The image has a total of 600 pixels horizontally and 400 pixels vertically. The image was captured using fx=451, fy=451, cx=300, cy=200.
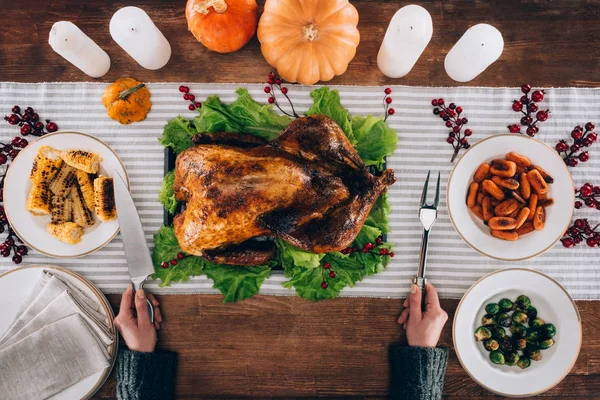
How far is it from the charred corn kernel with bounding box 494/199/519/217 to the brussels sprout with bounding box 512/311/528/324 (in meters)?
0.37

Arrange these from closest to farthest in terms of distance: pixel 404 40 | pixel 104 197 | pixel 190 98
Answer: pixel 404 40 → pixel 104 197 → pixel 190 98

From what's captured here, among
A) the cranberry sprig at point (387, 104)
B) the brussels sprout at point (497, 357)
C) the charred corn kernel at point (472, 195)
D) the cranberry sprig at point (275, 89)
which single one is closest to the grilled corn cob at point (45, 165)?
the cranberry sprig at point (275, 89)

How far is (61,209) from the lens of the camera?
1.53 meters

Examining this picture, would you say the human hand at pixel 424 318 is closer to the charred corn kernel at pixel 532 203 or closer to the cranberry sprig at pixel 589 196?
the charred corn kernel at pixel 532 203

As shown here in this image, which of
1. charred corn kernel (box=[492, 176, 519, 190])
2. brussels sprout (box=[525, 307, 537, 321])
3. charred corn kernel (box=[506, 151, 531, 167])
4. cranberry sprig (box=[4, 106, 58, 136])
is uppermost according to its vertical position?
cranberry sprig (box=[4, 106, 58, 136])

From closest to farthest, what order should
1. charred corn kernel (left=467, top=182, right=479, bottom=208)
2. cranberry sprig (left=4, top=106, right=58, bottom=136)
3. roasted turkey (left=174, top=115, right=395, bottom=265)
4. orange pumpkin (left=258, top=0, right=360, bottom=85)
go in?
roasted turkey (left=174, top=115, right=395, bottom=265)
orange pumpkin (left=258, top=0, right=360, bottom=85)
charred corn kernel (left=467, top=182, right=479, bottom=208)
cranberry sprig (left=4, top=106, right=58, bottom=136)

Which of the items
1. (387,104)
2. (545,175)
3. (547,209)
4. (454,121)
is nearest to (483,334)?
(547,209)

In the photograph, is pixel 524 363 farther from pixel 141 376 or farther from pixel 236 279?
pixel 141 376

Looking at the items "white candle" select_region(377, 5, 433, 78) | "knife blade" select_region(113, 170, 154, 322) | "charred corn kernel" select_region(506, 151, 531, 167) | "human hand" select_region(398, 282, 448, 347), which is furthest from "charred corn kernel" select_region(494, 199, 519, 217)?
"knife blade" select_region(113, 170, 154, 322)

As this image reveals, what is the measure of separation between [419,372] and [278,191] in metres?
0.82

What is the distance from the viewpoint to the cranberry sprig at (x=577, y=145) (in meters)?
1.60

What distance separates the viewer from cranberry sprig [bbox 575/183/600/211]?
1.59 meters

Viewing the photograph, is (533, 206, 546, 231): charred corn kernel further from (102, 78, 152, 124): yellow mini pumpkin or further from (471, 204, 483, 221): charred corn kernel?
(102, 78, 152, 124): yellow mini pumpkin

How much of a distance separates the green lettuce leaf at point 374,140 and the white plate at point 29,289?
104 cm
